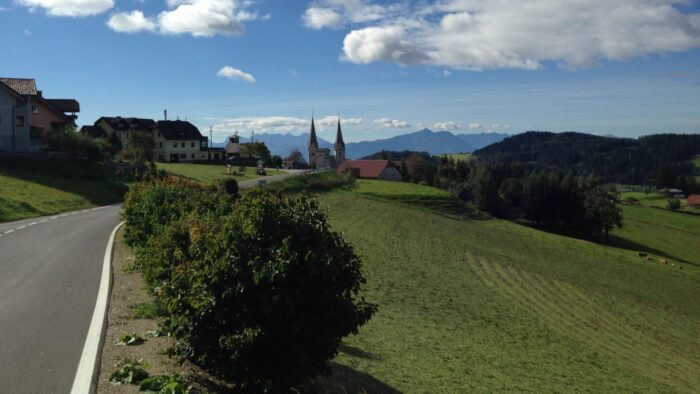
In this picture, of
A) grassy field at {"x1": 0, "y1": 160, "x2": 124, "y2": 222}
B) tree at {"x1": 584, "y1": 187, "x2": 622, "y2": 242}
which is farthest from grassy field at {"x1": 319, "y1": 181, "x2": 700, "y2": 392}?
tree at {"x1": 584, "y1": 187, "x2": 622, "y2": 242}

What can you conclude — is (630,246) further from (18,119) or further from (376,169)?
(18,119)

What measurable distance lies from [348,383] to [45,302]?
25.3 feet

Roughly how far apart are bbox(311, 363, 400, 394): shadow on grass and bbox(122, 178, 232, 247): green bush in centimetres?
422

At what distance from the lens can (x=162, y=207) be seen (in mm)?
16953

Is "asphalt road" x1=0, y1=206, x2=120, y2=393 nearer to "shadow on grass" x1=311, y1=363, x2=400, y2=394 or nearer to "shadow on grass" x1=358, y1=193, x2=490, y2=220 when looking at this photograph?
"shadow on grass" x1=311, y1=363, x2=400, y2=394

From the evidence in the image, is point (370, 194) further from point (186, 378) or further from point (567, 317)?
point (186, 378)

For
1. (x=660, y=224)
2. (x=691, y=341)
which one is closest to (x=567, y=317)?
(x=691, y=341)

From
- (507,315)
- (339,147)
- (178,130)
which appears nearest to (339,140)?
(339,147)

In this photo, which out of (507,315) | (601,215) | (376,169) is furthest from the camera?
(376,169)

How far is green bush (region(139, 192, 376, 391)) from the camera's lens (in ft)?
26.8

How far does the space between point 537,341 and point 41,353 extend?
16.9m

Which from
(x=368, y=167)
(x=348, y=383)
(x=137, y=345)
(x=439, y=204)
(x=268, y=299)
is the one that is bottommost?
(x=348, y=383)

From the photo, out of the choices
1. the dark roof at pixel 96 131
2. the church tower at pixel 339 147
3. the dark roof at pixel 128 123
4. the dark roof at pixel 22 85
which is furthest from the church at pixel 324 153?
the dark roof at pixel 22 85

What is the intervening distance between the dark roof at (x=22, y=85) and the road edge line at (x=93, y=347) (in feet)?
172
